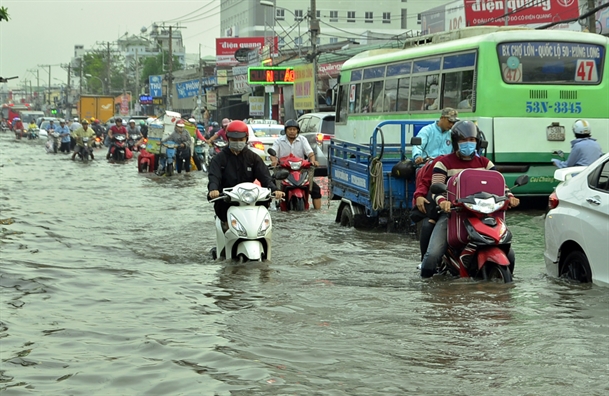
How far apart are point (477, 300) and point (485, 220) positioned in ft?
2.16

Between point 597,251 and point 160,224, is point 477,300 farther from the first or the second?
point 160,224

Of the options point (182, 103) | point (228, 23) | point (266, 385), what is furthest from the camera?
point (228, 23)

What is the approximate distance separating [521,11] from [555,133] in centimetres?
2033

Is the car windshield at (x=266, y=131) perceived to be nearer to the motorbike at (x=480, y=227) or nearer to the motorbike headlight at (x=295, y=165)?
the motorbike headlight at (x=295, y=165)

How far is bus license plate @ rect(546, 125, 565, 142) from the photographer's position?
16500 mm

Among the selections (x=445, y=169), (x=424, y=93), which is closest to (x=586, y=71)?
(x=424, y=93)

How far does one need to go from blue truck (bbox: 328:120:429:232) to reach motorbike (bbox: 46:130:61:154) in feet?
98.4

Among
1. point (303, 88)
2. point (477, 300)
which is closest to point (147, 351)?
point (477, 300)

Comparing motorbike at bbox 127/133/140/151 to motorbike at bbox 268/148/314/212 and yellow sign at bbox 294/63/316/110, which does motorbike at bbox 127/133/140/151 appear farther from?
motorbike at bbox 268/148/314/212

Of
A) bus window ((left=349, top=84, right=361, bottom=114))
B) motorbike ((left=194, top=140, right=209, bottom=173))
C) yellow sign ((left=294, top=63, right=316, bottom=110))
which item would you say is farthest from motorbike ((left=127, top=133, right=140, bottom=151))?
bus window ((left=349, top=84, right=361, bottom=114))

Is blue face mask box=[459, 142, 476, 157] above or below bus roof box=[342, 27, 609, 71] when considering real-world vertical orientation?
below

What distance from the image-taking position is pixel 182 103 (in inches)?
3206

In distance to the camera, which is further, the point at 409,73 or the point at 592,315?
the point at 409,73

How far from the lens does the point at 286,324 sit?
7020mm
